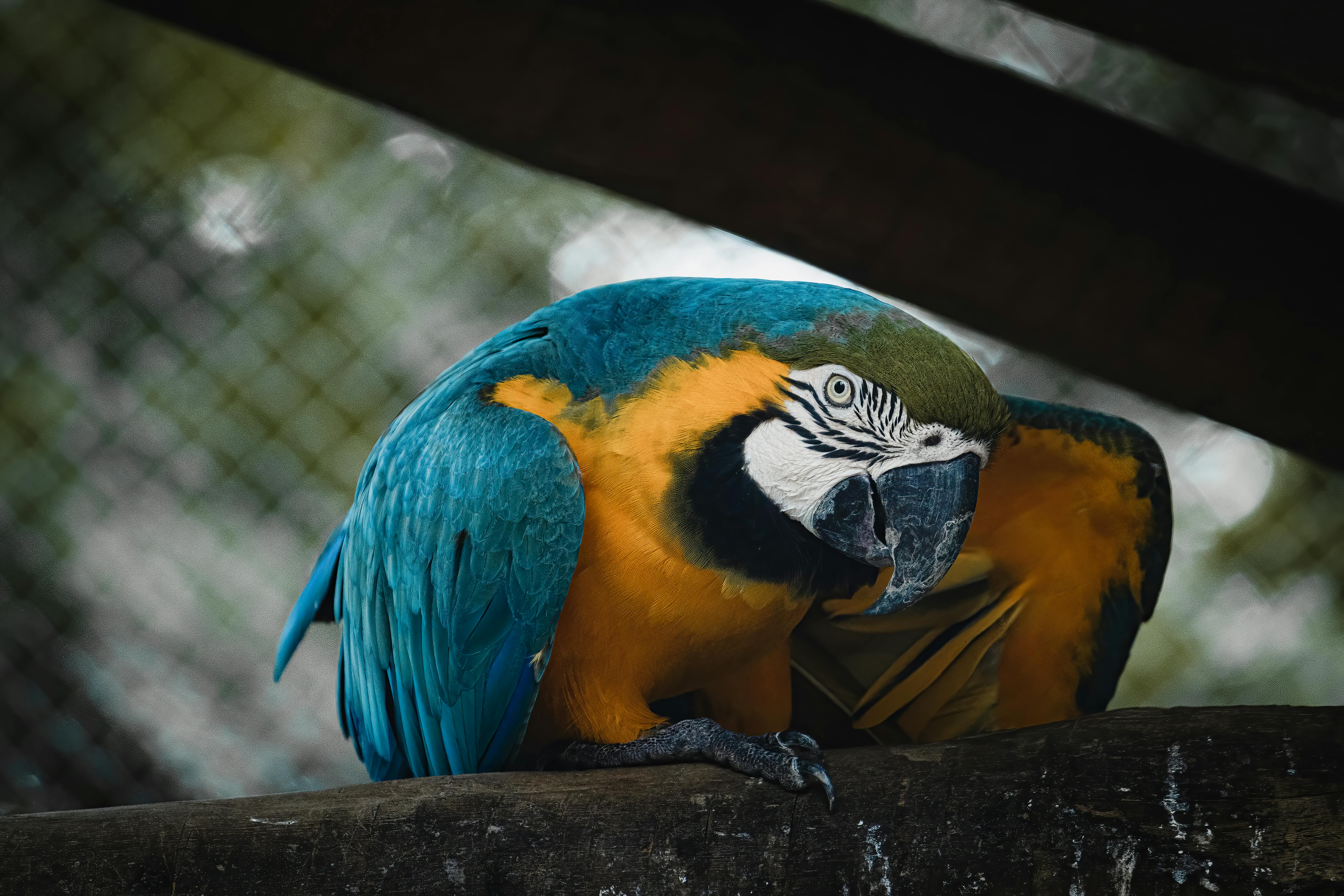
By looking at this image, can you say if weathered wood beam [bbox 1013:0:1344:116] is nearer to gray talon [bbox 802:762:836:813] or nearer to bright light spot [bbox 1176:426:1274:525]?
gray talon [bbox 802:762:836:813]

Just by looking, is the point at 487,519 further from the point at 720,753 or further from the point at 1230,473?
the point at 1230,473

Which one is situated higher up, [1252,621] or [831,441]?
[831,441]

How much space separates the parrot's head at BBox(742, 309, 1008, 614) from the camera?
3.16 feet

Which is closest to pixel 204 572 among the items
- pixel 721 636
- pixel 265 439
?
pixel 265 439

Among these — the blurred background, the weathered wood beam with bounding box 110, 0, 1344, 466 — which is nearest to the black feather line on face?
the weathered wood beam with bounding box 110, 0, 1344, 466

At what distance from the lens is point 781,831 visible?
2.87ft

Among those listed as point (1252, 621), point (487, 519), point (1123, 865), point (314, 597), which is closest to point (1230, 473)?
point (1252, 621)

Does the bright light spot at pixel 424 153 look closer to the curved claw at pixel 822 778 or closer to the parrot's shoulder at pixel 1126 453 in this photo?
the parrot's shoulder at pixel 1126 453

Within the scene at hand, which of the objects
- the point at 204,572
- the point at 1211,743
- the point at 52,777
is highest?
the point at 1211,743

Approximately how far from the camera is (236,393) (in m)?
1.88

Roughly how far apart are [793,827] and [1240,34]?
805 millimetres

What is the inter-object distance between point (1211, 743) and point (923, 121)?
71 cm

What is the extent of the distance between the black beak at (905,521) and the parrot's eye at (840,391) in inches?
3.1

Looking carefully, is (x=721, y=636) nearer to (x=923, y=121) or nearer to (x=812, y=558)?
(x=812, y=558)
